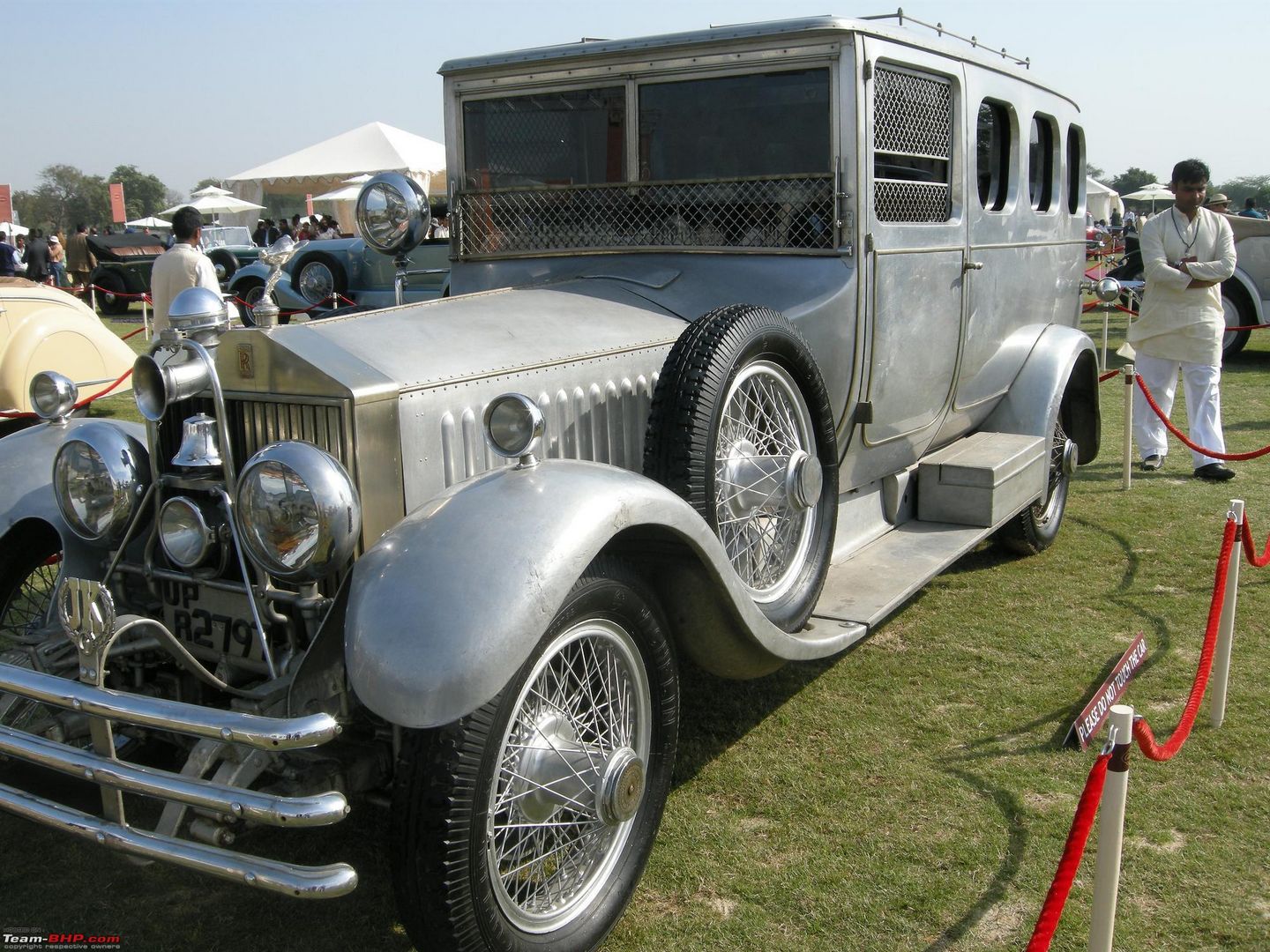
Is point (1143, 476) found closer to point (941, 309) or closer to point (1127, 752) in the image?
point (941, 309)

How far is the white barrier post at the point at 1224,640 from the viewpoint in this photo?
11.3ft

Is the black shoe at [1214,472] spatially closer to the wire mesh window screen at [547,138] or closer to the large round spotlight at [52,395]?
the wire mesh window screen at [547,138]

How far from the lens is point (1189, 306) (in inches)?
266

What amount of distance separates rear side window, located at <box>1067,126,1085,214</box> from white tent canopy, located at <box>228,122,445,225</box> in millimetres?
15950

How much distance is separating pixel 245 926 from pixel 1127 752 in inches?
81.6

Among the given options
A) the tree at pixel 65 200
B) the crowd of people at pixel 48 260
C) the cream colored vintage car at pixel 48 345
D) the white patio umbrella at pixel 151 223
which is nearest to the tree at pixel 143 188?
the tree at pixel 65 200

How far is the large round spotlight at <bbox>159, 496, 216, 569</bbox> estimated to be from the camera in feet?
8.51

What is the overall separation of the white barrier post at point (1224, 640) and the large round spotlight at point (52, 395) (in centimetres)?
367

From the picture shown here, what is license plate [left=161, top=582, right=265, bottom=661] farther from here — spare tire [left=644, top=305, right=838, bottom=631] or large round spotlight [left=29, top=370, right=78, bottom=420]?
spare tire [left=644, top=305, right=838, bottom=631]

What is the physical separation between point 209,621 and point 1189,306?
6.23 m

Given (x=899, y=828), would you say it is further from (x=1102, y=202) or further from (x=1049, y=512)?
(x=1102, y=202)

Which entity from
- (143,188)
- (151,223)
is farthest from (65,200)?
(151,223)

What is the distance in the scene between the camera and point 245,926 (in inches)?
105

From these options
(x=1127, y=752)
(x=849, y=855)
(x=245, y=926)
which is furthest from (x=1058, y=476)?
(x=245, y=926)
